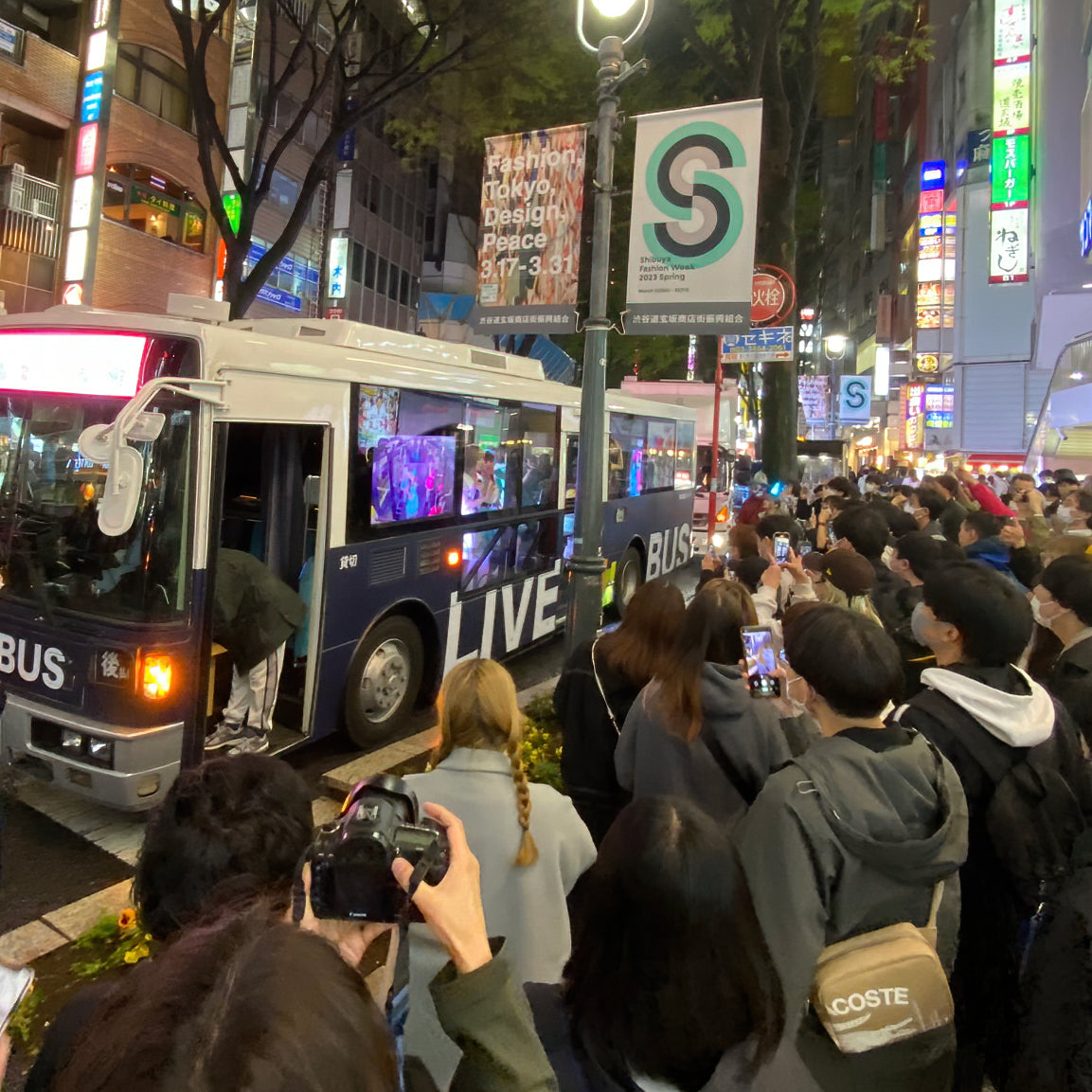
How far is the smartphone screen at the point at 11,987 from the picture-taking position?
1.13 meters

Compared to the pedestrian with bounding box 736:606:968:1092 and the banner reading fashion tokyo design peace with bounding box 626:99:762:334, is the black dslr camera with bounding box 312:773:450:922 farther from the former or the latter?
the banner reading fashion tokyo design peace with bounding box 626:99:762:334

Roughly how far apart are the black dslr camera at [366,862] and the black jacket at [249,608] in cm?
412

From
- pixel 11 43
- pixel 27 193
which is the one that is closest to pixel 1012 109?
pixel 11 43

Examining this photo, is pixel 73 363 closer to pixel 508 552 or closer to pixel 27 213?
pixel 508 552

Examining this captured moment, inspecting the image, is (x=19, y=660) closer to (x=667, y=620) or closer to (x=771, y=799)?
(x=667, y=620)

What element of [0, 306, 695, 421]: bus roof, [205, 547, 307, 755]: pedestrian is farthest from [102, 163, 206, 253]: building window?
[205, 547, 307, 755]: pedestrian

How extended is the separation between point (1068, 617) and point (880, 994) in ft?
8.60

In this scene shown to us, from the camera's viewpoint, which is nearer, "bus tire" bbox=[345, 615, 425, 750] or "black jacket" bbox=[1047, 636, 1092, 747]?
"black jacket" bbox=[1047, 636, 1092, 747]

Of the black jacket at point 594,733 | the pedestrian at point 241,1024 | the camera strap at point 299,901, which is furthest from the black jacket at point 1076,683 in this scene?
the pedestrian at point 241,1024

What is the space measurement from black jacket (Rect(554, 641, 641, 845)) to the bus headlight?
229 cm

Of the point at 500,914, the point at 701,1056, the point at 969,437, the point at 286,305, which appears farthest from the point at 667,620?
the point at 969,437

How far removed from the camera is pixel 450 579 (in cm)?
690

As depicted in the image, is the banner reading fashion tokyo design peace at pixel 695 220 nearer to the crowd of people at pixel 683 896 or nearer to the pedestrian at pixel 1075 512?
the crowd of people at pixel 683 896

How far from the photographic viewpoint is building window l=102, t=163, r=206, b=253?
18.0 metres
